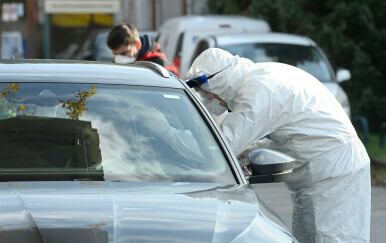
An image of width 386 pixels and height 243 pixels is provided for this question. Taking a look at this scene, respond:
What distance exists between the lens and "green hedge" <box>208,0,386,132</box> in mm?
15789

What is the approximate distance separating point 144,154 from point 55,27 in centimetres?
2315

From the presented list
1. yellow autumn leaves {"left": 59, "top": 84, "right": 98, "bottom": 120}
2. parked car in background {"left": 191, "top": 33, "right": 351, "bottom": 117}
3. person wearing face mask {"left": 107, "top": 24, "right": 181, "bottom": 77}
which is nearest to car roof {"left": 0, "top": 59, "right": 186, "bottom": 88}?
yellow autumn leaves {"left": 59, "top": 84, "right": 98, "bottom": 120}

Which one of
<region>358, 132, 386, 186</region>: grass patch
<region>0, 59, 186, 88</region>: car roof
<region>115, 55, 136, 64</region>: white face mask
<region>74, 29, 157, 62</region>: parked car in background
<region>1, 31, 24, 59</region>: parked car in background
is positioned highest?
<region>0, 59, 186, 88</region>: car roof

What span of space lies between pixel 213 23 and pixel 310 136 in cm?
1091

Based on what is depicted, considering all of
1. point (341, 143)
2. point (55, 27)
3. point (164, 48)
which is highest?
point (341, 143)

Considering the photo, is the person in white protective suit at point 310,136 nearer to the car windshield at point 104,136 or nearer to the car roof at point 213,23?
the car windshield at point 104,136

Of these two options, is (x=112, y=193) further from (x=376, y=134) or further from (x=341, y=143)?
(x=376, y=134)

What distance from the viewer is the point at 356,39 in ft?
54.1

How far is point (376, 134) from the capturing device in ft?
52.0

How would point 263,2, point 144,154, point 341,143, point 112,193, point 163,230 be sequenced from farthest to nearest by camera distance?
point 263,2
point 341,143
point 144,154
point 112,193
point 163,230

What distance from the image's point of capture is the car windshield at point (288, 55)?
11734mm

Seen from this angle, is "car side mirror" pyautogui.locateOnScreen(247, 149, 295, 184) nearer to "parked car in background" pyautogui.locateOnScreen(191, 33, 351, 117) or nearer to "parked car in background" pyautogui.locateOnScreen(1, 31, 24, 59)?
"parked car in background" pyautogui.locateOnScreen(191, 33, 351, 117)

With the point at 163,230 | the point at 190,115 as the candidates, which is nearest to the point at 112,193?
the point at 163,230

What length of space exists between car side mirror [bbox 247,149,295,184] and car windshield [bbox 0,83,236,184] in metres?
0.14
